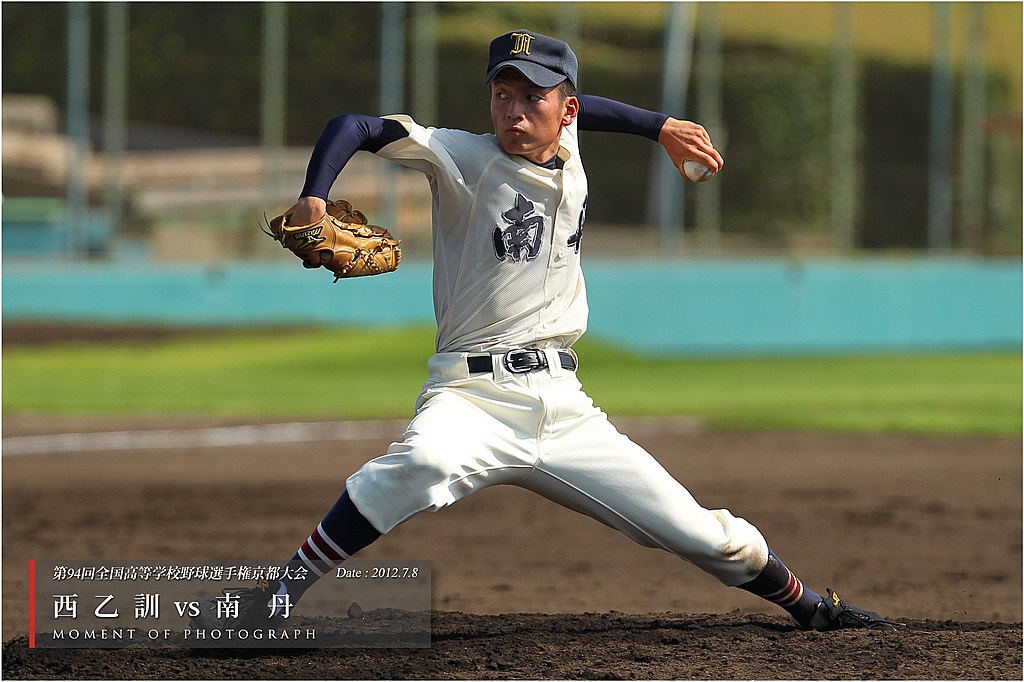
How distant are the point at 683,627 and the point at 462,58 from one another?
18.2 meters

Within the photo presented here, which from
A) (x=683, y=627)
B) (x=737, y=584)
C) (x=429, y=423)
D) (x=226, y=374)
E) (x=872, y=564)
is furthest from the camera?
(x=226, y=374)

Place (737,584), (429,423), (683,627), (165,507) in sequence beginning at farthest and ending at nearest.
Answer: (165,507)
(683,627)
(737,584)
(429,423)

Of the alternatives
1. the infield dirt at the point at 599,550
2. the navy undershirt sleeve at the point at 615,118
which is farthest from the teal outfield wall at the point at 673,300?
the navy undershirt sleeve at the point at 615,118

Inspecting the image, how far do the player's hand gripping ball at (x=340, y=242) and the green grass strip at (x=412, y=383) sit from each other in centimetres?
923

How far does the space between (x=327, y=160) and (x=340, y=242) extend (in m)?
0.28

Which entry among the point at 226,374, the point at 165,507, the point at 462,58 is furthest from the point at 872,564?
the point at 462,58

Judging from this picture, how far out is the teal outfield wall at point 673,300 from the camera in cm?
2064

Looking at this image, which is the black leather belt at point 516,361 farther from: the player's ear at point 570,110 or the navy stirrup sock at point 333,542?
the player's ear at point 570,110

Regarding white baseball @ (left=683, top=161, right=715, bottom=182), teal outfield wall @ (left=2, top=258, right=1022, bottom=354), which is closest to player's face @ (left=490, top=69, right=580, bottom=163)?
white baseball @ (left=683, top=161, right=715, bottom=182)

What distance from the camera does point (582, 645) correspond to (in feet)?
14.6

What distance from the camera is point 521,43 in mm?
4055

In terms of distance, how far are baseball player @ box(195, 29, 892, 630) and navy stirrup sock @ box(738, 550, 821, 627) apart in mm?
121

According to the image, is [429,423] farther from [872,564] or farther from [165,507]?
[165,507]

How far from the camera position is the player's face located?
4.07 metres
